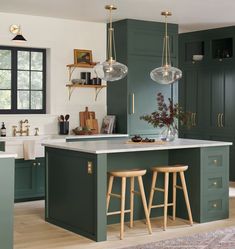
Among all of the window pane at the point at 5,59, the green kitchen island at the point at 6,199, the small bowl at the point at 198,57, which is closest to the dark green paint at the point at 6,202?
the green kitchen island at the point at 6,199

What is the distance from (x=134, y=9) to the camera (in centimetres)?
754

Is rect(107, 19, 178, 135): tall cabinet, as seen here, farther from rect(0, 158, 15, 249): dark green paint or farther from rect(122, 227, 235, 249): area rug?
rect(0, 158, 15, 249): dark green paint

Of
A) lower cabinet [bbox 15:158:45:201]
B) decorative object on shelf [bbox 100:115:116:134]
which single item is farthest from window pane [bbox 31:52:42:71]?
lower cabinet [bbox 15:158:45:201]

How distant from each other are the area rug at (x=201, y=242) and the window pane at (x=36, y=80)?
3692 mm

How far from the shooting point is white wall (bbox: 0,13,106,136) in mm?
7918

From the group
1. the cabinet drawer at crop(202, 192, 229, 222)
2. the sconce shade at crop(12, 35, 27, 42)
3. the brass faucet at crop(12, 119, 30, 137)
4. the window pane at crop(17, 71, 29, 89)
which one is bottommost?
the cabinet drawer at crop(202, 192, 229, 222)

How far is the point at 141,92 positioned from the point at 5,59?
6.78 feet

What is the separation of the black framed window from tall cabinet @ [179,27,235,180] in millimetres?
2855

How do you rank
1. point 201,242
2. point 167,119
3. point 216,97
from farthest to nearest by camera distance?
point 216,97, point 167,119, point 201,242

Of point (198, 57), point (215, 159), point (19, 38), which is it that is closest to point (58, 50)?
point (19, 38)

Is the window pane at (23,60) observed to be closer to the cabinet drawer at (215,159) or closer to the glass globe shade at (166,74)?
the glass globe shade at (166,74)

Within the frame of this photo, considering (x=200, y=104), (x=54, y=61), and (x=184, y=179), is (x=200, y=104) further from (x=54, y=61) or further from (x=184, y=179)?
(x=184, y=179)

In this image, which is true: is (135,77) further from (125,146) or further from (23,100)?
(125,146)

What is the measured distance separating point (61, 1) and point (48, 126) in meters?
2.03
